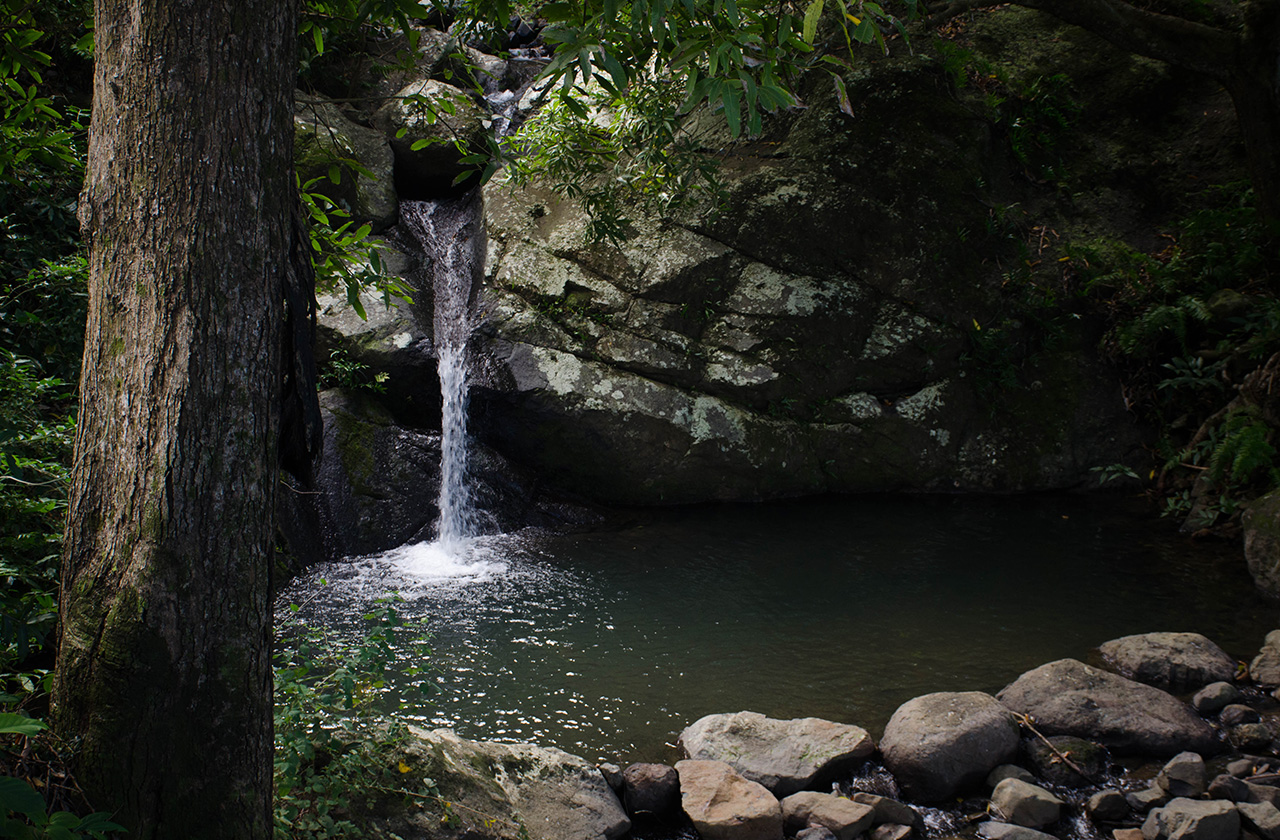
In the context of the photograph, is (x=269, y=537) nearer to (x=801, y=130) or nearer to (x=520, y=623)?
(x=520, y=623)

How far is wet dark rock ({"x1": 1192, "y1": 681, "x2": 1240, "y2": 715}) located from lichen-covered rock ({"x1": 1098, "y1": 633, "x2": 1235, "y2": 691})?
20 cm

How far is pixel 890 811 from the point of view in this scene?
3.53m

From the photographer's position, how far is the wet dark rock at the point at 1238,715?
13.6ft

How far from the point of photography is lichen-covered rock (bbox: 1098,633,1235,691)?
15.0 feet

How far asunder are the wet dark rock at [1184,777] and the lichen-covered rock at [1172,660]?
100 centimetres

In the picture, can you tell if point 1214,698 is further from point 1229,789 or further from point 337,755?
point 337,755

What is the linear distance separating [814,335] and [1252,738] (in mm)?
5448

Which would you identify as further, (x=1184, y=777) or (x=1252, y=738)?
(x=1252, y=738)

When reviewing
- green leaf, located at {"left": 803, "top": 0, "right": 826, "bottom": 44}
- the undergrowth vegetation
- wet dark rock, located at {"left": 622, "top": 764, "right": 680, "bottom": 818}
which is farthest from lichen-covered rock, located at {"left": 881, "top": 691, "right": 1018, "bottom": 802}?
the undergrowth vegetation

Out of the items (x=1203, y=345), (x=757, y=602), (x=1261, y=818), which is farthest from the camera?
(x=1203, y=345)

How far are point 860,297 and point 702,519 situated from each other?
3.19 metres

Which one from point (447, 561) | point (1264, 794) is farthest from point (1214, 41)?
point (447, 561)

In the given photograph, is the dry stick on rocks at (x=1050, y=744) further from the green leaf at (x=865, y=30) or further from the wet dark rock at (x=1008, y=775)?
the green leaf at (x=865, y=30)

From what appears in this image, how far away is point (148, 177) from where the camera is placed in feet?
6.57
